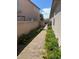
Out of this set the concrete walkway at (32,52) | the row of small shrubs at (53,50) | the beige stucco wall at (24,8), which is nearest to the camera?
the row of small shrubs at (53,50)

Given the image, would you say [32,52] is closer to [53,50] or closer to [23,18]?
[53,50]

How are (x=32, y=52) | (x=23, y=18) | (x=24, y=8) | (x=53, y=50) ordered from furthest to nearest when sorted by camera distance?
(x=24, y=8) < (x=23, y=18) < (x=32, y=52) < (x=53, y=50)

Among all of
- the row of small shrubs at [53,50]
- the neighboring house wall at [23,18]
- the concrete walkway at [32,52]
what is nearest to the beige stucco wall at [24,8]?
the neighboring house wall at [23,18]

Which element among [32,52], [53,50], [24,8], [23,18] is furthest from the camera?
[24,8]

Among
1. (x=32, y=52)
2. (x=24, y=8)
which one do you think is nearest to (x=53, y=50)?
(x=32, y=52)

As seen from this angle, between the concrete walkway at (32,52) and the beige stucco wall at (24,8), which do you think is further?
the beige stucco wall at (24,8)

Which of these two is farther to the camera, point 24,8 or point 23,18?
point 24,8

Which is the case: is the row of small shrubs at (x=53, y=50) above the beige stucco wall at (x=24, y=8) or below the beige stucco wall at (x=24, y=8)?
below

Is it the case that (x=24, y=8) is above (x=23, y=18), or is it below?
above

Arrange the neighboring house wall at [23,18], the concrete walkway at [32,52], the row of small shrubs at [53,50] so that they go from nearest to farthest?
the row of small shrubs at [53,50]
the concrete walkway at [32,52]
the neighboring house wall at [23,18]

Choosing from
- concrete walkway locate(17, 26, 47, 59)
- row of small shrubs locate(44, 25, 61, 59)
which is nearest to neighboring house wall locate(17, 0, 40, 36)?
concrete walkway locate(17, 26, 47, 59)

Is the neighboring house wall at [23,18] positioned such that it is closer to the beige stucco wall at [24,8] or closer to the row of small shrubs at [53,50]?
the beige stucco wall at [24,8]
